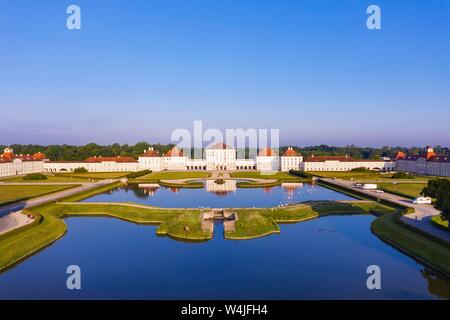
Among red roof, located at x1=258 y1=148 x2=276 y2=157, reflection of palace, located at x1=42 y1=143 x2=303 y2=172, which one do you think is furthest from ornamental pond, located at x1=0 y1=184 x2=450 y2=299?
red roof, located at x1=258 y1=148 x2=276 y2=157

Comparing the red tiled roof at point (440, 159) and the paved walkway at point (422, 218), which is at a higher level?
the red tiled roof at point (440, 159)

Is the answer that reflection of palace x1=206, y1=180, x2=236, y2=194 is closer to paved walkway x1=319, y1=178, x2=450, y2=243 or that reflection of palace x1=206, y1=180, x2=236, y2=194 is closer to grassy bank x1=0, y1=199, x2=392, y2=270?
grassy bank x1=0, y1=199, x2=392, y2=270

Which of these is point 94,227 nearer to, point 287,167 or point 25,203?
point 25,203

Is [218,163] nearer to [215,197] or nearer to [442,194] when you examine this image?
[215,197]

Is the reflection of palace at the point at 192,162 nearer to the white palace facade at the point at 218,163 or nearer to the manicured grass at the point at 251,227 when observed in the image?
the white palace facade at the point at 218,163

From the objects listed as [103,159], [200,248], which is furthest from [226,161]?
[200,248]

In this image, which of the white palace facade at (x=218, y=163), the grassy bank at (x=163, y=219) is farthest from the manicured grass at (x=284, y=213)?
the white palace facade at (x=218, y=163)
